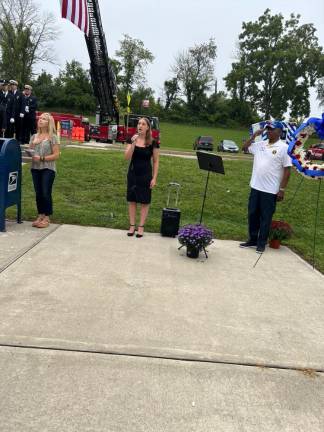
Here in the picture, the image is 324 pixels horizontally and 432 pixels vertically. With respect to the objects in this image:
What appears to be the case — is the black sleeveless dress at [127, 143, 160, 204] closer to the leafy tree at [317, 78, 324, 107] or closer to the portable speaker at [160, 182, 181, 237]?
the portable speaker at [160, 182, 181, 237]

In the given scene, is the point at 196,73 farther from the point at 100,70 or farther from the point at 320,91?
the point at 100,70

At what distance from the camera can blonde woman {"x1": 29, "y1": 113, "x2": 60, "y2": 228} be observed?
603cm

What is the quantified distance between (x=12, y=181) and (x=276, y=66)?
6707 centimetres

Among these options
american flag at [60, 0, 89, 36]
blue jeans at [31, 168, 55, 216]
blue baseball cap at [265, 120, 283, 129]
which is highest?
american flag at [60, 0, 89, 36]

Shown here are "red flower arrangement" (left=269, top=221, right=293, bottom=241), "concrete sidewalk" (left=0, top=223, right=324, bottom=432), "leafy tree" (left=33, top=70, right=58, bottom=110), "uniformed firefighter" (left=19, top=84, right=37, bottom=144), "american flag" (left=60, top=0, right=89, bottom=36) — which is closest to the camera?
"concrete sidewalk" (left=0, top=223, right=324, bottom=432)

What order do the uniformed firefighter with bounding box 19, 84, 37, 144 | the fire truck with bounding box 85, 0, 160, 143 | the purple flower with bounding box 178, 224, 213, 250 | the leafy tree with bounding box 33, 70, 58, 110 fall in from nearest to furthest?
the purple flower with bounding box 178, 224, 213, 250
the uniformed firefighter with bounding box 19, 84, 37, 144
the fire truck with bounding box 85, 0, 160, 143
the leafy tree with bounding box 33, 70, 58, 110

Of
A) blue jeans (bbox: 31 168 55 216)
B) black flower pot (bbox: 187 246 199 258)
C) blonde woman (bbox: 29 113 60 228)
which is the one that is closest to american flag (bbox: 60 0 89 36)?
blonde woman (bbox: 29 113 60 228)

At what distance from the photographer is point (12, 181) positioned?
6.00 meters

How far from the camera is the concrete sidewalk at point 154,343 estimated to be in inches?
96.0

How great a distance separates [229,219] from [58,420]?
257 inches

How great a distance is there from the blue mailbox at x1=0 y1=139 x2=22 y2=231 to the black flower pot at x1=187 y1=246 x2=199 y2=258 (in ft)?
8.48

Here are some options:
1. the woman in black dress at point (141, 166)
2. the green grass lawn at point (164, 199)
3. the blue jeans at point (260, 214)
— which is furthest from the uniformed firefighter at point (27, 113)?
the blue jeans at point (260, 214)

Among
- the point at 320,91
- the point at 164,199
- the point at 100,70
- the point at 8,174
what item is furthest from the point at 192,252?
the point at 320,91

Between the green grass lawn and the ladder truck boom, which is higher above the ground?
the ladder truck boom
